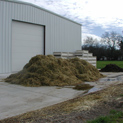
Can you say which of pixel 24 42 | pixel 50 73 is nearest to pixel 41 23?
pixel 24 42

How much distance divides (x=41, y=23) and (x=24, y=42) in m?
2.72

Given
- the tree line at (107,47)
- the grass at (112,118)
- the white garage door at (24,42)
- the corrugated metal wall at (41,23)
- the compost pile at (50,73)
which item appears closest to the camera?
the grass at (112,118)

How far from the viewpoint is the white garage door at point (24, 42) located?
1406cm

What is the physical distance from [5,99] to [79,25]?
18.0 meters

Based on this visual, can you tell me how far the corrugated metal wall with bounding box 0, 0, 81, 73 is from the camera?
12961 millimetres

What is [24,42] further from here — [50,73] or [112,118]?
[112,118]

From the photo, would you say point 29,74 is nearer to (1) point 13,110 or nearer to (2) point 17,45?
(1) point 13,110

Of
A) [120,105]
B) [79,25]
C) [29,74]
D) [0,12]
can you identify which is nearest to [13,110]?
[120,105]

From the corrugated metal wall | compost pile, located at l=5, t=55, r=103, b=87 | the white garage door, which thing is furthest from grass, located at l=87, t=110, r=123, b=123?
the white garage door

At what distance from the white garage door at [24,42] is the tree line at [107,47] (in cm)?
5644

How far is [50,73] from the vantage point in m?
8.95

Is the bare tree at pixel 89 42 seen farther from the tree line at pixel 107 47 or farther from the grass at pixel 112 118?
the grass at pixel 112 118

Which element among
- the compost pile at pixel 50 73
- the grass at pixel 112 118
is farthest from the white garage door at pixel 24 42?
the grass at pixel 112 118

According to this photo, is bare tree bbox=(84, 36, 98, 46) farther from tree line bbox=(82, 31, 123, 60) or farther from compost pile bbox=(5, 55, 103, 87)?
compost pile bbox=(5, 55, 103, 87)
